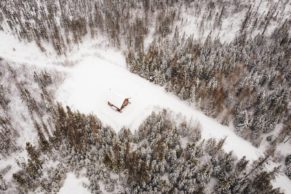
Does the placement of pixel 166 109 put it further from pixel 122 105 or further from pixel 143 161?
pixel 143 161

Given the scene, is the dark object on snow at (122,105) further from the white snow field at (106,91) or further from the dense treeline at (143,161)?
the dense treeline at (143,161)

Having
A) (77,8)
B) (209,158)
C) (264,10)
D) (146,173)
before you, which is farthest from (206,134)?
(77,8)

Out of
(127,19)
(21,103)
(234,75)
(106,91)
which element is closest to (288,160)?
(234,75)

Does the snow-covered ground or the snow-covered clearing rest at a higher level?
the snow-covered ground

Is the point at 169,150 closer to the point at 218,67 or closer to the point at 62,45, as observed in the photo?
the point at 218,67

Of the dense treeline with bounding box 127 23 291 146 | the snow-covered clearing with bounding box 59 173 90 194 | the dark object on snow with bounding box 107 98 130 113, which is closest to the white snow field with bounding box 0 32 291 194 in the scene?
the snow-covered clearing with bounding box 59 173 90 194

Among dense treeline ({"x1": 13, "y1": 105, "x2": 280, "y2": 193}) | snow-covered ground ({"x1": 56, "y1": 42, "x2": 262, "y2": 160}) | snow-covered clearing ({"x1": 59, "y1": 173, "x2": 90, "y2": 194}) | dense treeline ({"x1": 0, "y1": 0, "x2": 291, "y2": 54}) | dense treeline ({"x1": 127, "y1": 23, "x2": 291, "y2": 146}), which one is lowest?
snow-covered clearing ({"x1": 59, "y1": 173, "x2": 90, "y2": 194})

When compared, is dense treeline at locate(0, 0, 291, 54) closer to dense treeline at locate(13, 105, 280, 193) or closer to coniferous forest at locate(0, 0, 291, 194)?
coniferous forest at locate(0, 0, 291, 194)
